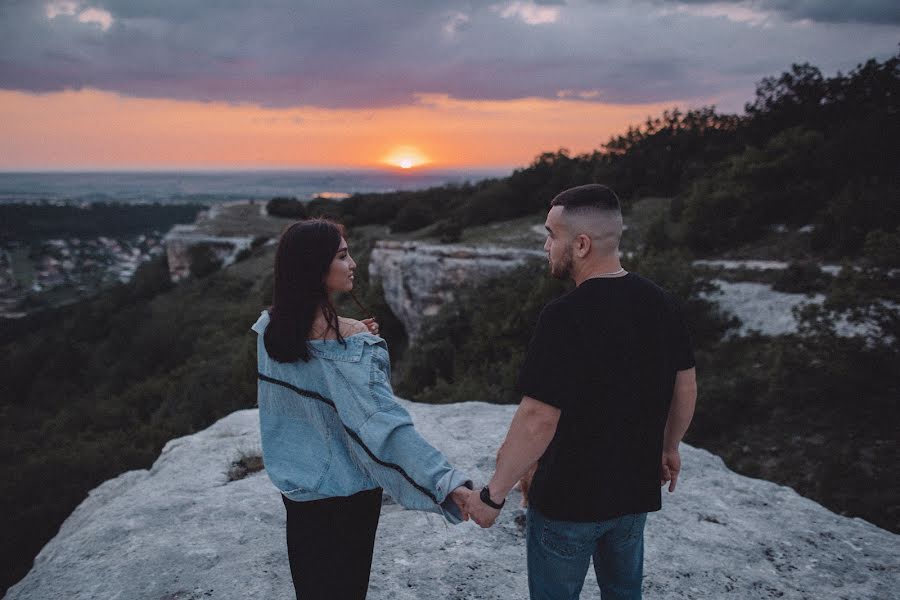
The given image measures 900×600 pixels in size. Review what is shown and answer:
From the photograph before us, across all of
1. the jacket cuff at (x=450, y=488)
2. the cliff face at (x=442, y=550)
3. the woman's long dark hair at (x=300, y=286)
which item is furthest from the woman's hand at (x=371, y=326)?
the cliff face at (x=442, y=550)

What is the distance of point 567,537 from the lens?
6.25ft

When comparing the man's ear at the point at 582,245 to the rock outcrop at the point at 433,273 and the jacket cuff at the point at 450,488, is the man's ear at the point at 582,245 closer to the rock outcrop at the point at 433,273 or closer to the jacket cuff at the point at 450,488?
the jacket cuff at the point at 450,488

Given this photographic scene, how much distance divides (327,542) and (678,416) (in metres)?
1.63

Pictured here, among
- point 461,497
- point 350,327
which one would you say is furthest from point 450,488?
point 350,327

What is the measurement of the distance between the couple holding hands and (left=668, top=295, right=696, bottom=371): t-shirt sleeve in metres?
0.02

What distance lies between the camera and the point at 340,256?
6.37ft

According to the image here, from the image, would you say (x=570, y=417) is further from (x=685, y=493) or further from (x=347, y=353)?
(x=685, y=493)

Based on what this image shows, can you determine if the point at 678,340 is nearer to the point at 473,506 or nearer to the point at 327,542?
the point at 473,506

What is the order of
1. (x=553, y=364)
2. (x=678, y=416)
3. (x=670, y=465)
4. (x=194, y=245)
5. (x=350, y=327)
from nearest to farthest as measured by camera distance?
(x=553, y=364) < (x=350, y=327) < (x=678, y=416) < (x=670, y=465) < (x=194, y=245)

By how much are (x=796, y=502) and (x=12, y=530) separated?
967cm

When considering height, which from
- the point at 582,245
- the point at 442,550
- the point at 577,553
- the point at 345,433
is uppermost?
the point at 582,245

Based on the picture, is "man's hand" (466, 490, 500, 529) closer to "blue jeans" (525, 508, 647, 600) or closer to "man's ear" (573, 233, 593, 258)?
"blue jeans" (525, 508, 647, 600)

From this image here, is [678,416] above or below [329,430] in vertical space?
below

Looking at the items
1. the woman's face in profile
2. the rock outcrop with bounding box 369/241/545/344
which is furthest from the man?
the rock outcrop with bounding box 369/241/545/344
